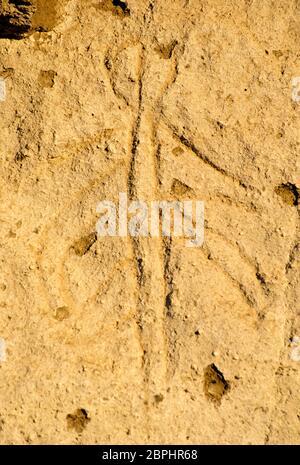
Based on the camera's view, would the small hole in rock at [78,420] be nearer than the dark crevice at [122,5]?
Yes

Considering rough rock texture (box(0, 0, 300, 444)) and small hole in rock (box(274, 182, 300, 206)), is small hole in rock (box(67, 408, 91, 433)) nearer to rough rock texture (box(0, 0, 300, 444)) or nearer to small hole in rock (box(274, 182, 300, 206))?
rough rock texture (box(0, 0, 300, 444))

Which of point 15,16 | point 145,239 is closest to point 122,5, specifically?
point 15,16

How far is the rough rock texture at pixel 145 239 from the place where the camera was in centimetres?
171

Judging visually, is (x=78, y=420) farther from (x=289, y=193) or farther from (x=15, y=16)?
(x=15, y=16)

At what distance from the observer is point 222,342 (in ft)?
5.68

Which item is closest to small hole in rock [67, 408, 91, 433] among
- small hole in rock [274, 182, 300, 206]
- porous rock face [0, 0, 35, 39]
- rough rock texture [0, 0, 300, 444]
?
rough rock texture [0, 0, 300, 444]

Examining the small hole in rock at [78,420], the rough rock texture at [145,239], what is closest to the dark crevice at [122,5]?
the rough rock texture at [145,239]

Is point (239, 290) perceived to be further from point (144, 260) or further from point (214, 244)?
point (144, 260)

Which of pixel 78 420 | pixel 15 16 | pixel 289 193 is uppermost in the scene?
pixel 15 16

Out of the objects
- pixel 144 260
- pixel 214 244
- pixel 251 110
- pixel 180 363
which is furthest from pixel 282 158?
pixel 180 363

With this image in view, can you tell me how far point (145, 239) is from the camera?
178 centimetres

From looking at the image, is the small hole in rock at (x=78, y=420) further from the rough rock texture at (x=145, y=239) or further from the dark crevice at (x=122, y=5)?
the dark crevice at (x=122, y=5)

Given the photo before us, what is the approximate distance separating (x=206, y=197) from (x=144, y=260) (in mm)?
225

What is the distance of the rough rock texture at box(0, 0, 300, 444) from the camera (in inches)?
67.4
